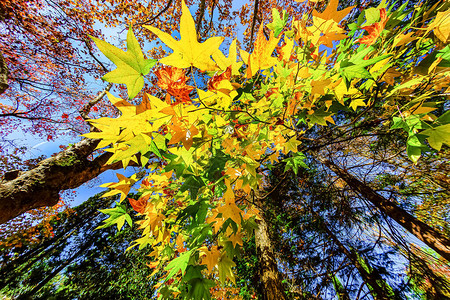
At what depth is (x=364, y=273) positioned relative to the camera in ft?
7.23

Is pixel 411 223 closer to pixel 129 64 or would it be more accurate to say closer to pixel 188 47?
pixel 188 47

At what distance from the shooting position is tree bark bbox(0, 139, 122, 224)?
194cm

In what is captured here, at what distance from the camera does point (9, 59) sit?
4.95 metres

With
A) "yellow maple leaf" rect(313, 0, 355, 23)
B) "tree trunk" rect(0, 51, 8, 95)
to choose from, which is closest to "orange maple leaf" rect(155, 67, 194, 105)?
"yellow maple leaf" rect(313, 0, 355, 23)

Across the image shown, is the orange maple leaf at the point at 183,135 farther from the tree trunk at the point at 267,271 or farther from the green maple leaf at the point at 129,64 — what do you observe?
the tree trunk at the point at 267,271

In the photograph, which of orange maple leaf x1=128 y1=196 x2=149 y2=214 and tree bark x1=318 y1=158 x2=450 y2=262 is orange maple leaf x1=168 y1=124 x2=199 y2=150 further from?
tree bark x1=318 y1=158 x2=450 y2=262

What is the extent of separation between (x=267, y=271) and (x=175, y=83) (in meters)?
2.56

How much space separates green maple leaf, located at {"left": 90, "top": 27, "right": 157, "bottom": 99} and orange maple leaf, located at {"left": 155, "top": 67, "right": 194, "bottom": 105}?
6cm

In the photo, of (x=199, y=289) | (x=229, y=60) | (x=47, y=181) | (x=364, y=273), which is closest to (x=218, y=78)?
(x=229, y=60)

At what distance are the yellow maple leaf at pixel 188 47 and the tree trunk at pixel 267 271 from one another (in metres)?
2.46

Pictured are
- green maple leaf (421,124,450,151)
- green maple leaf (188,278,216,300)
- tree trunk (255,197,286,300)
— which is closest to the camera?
green maple leaf (421,124,450,151)

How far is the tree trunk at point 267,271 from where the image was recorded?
73.9 inches

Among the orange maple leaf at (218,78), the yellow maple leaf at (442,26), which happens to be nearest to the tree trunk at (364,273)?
the yellow maple leaf at (442,26)

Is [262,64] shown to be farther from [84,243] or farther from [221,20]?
[84,243]
